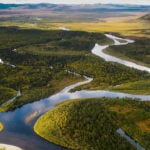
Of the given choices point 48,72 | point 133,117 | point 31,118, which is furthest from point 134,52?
point 31,118

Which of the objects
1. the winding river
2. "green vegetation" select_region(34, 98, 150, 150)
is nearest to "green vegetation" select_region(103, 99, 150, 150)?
"green vegetation" select_region(34, 98, 150, 150)

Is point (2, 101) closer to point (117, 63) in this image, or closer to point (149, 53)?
point (117, 63)

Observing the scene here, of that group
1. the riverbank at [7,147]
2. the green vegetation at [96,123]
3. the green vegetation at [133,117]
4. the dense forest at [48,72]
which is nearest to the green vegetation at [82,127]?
the green vegetation at [96,123]

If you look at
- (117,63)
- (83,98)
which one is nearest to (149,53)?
(117,63)

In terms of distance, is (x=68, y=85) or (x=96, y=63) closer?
(x=68, y=85)

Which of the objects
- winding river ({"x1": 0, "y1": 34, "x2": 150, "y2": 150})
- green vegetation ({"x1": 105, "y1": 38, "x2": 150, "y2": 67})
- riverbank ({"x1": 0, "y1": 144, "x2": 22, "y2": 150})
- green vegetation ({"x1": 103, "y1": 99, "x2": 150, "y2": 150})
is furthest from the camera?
green vegetation ({"x1": 105, "y1": 38, "x2": 150, "y2": 67})

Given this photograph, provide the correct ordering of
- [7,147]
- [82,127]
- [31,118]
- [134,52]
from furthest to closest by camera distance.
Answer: [134,52], [31,118], [82,127], [7,147]

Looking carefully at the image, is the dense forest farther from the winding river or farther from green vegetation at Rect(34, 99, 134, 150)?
green vegetation at Rect(34, 99, 134, 150)

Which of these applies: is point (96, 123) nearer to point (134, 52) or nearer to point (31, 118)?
point (31, 118)
